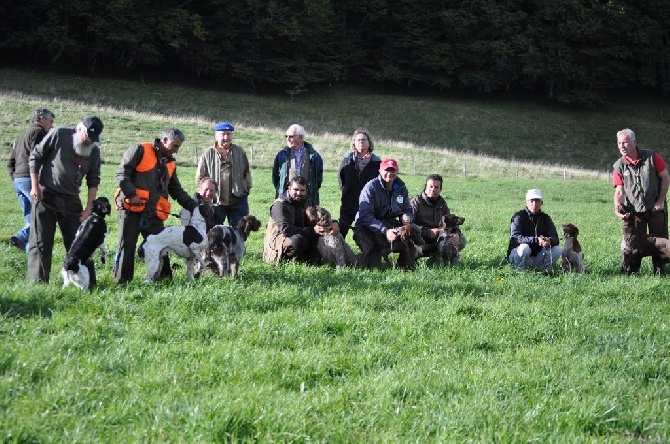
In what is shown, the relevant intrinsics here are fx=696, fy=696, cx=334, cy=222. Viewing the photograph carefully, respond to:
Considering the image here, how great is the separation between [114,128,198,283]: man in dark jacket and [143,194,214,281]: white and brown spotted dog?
7.1 inches

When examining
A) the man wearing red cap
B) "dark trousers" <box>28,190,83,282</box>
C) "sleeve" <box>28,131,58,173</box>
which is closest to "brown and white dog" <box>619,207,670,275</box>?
the man wearing red cap

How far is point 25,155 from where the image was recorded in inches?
373

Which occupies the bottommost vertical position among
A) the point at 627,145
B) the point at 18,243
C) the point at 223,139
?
the point at 18,243

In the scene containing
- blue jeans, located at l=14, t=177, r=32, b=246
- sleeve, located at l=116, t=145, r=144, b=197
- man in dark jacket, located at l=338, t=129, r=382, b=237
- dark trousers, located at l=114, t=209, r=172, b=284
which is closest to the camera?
sleeve, located at l=116, t=145, r=144, b=197

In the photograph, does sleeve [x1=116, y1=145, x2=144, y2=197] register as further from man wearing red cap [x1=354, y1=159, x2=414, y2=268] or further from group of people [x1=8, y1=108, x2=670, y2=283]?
man wearing red cap [x1=354, y1=159, x2=414, y2=268]

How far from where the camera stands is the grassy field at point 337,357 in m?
4.18

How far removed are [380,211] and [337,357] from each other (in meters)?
4.66

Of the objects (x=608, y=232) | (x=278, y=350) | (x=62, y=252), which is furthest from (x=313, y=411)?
(x=608, y=232)

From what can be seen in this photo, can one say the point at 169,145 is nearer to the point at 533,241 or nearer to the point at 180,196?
the point at 180,196

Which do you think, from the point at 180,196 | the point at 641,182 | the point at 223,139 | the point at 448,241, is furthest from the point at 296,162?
the point at 641,182

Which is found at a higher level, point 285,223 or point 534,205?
point 534,205

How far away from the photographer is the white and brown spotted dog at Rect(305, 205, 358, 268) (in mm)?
9141

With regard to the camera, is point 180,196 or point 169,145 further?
point 180,196

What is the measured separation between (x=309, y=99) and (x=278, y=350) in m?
42.4
